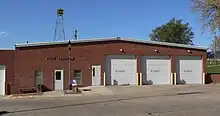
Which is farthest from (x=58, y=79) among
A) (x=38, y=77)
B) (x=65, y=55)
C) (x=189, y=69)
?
(x=189, y=69)

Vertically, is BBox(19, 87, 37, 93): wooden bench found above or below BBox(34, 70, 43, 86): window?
below

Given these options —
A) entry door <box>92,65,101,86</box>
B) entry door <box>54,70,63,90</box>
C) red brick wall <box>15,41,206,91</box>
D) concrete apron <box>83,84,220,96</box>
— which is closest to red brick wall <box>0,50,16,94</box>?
red brick wall <box>15,41,206,91</box>

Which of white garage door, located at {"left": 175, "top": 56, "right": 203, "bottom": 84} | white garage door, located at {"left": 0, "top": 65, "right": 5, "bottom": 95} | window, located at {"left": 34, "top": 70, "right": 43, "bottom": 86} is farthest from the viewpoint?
white garage door, located at {"left": 175, "top": 56, "right": 203, "bottom": 84}

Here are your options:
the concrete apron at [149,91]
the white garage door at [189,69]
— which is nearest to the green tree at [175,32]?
the white garage door at [189,69]

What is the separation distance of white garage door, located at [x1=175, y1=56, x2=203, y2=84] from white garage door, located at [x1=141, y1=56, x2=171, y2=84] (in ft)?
3.73

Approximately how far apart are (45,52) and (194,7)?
14315 mm

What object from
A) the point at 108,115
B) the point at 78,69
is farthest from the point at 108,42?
the point at 108,115

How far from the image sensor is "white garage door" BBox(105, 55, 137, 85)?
38781 mm

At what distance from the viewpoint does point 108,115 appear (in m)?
16.0

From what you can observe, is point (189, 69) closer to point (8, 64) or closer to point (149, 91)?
point (149, 91)

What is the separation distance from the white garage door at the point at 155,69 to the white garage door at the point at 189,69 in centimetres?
Answer: 114

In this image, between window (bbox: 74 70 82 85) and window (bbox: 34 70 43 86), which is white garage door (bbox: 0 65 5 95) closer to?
window (bbox: 34 70 43 86)

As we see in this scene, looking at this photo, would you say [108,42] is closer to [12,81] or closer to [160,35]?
[12,81]

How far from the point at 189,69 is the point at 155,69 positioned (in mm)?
3663
